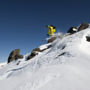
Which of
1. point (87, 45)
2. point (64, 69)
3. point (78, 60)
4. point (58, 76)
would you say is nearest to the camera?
point (58, 76)

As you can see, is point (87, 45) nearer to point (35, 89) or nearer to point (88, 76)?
point (88, 76)

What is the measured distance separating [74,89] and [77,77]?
1.23 metres

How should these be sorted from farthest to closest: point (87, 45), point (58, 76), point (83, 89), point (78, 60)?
point (87, 45), point (78, 60), point (58, 76), point (83, 89)

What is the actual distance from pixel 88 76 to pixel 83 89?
4.67 feet

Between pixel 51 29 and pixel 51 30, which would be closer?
pixel 51 29

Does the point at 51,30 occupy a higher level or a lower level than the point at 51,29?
lower

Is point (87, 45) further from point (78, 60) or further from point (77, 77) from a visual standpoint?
point (77, 77)

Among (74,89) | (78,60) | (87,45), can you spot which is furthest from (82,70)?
(87,45)

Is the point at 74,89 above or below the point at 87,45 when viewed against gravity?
below

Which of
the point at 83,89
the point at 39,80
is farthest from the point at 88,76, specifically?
the point at 39,80

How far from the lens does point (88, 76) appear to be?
6.96 metres

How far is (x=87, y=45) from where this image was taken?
41.8 ft

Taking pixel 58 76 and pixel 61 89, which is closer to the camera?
pixel 61 89

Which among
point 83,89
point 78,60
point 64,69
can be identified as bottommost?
point 83,89
